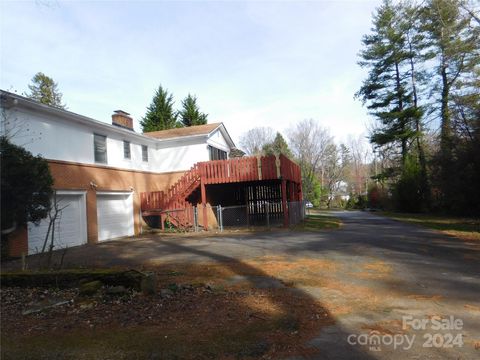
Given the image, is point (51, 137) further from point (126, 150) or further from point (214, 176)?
point (214, 176)

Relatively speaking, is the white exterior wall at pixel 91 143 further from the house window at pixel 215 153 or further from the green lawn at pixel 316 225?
the green lawn at pixel 316 225

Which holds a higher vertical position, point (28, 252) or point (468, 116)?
point (468, 116)

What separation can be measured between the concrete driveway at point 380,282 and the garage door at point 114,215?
4.10 m

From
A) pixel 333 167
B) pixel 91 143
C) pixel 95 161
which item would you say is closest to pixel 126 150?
pixel 95 161

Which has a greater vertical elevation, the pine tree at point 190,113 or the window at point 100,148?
the pine tree at point 190,113

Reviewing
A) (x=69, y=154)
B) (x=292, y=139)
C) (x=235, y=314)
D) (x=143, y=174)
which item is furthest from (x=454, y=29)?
(x=292, y=139)

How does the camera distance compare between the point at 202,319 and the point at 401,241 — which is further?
the point at 401,241

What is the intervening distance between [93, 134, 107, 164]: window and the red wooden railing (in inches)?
141

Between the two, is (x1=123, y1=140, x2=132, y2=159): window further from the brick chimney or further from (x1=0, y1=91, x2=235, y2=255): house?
the brick chimney

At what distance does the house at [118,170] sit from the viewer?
1349 cm

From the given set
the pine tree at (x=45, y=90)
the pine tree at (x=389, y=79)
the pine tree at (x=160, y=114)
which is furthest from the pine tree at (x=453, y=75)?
the pine tree at (x=45, y=90)

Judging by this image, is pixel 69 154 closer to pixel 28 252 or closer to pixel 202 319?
pixel 28 252

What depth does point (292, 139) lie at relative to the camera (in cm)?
5912

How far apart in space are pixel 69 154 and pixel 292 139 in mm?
A: 46876
